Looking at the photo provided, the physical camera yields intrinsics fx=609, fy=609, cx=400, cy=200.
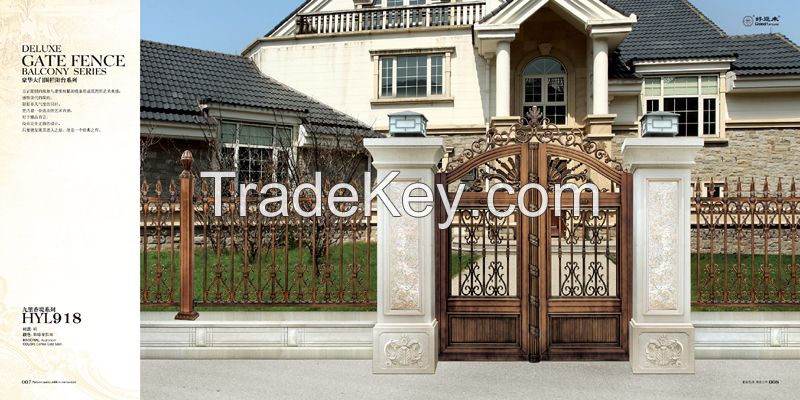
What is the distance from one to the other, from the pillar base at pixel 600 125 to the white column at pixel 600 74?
17 cm

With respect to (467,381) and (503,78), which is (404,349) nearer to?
(467,381)

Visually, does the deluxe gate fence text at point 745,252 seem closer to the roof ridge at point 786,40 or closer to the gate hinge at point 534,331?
the gate hinge at point 534,331

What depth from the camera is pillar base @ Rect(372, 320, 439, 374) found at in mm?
5398

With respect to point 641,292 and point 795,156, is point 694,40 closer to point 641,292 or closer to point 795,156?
point 795,156

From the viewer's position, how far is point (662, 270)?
538 centimetres

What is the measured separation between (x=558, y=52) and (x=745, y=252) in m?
6.32

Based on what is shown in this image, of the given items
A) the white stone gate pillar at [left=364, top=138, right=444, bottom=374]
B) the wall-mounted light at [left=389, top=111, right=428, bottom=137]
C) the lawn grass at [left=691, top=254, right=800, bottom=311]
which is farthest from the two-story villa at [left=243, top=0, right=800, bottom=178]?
the white stone gate pillar at [left=364, top=138, right=444, bottom=374]

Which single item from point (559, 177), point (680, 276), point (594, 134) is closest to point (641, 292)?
point (680, 276)

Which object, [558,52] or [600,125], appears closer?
[600,125]

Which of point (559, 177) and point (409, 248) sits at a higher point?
point (559, 177)

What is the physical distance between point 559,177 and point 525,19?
9.17m

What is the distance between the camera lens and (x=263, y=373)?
5387mm

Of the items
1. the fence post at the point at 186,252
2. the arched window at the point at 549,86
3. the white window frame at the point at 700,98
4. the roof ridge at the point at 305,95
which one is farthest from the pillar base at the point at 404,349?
the white window frame at the point at 700,98

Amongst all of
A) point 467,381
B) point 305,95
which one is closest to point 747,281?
point 467,381
